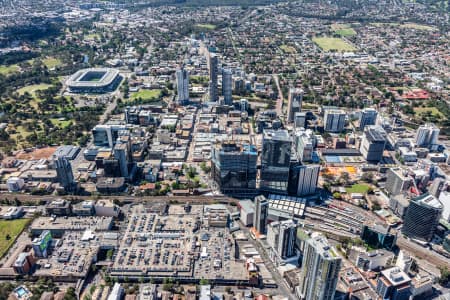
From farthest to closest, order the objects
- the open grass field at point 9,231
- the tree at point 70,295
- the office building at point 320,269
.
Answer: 1. the open grass field at point 9,231
2. the tree at point 70,295
3. the office building at point 320,269

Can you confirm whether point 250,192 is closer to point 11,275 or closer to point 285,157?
point 285,157

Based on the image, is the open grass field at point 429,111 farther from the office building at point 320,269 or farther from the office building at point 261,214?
the office building at point 320,269

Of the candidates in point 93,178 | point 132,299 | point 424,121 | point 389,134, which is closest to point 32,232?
point 93,178

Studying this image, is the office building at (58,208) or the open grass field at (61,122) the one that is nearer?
the office building at (58,208)

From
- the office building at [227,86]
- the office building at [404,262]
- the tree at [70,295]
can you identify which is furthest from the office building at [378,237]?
the office building at [227,86]

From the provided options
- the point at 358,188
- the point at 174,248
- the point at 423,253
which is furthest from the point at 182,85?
the point at 423,253

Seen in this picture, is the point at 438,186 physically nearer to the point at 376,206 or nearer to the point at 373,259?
the point at 376,206
